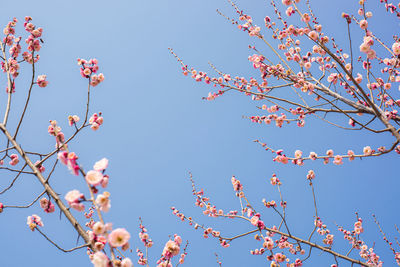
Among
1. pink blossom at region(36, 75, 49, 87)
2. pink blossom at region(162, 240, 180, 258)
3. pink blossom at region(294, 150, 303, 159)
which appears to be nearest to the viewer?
pink blossom at region(162, 240, 180, 258)

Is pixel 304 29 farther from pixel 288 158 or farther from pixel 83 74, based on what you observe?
pixel 83 74

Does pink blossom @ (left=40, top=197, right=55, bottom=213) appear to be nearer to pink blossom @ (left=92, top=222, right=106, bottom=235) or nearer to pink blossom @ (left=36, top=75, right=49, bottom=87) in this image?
pink blossom @ (left=92, top=222, right=106, bottom=235)

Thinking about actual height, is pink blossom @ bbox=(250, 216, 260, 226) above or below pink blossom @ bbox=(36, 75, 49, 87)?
below

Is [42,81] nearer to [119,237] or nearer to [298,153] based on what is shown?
[119,237]

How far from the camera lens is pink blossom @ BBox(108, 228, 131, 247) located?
2072mm

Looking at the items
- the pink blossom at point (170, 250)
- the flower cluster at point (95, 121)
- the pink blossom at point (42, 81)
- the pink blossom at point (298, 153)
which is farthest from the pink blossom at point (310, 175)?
the pink blossom at point (42, 81)

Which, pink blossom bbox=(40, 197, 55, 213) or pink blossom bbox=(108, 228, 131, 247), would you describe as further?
pink blossom bbox=(40, 197, 55, 213)

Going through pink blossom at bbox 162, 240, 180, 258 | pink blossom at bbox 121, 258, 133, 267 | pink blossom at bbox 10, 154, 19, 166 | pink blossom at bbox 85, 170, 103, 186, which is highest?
pink blossom at bbox 10, 154, 19, 166

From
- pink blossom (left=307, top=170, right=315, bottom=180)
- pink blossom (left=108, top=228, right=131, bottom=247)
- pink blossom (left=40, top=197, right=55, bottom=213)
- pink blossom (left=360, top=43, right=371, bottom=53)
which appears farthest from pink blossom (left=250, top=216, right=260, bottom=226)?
pink blossom (left=360, top=43, right=371, bottom=53)

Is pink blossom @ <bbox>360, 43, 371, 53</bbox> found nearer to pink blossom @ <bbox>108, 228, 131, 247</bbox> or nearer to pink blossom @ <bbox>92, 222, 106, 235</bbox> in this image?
pink blossom @ <bbox>108, 228, 131, 247</bbox>

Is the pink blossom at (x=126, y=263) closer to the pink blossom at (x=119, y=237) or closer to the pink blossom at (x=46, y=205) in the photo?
the pink blossom at (x=119, y=237)

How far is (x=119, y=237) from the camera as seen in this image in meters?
2.10

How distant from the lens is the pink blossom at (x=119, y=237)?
81.6 inches

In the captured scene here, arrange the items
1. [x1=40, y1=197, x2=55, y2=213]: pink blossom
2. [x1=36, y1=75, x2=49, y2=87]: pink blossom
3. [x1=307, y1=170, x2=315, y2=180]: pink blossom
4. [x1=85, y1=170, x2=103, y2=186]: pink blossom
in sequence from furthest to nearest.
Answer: [x1=307, y1=170, x2=315, y2=180]: pink blossom → [x1=36, y1=75, x2=49, y2=87]: pink blossom → [x1=40, y1=197, x2=55, y2=213]: pink blossom → [x1=85, y1=170, x2=103, y2=186]: pink blossom
